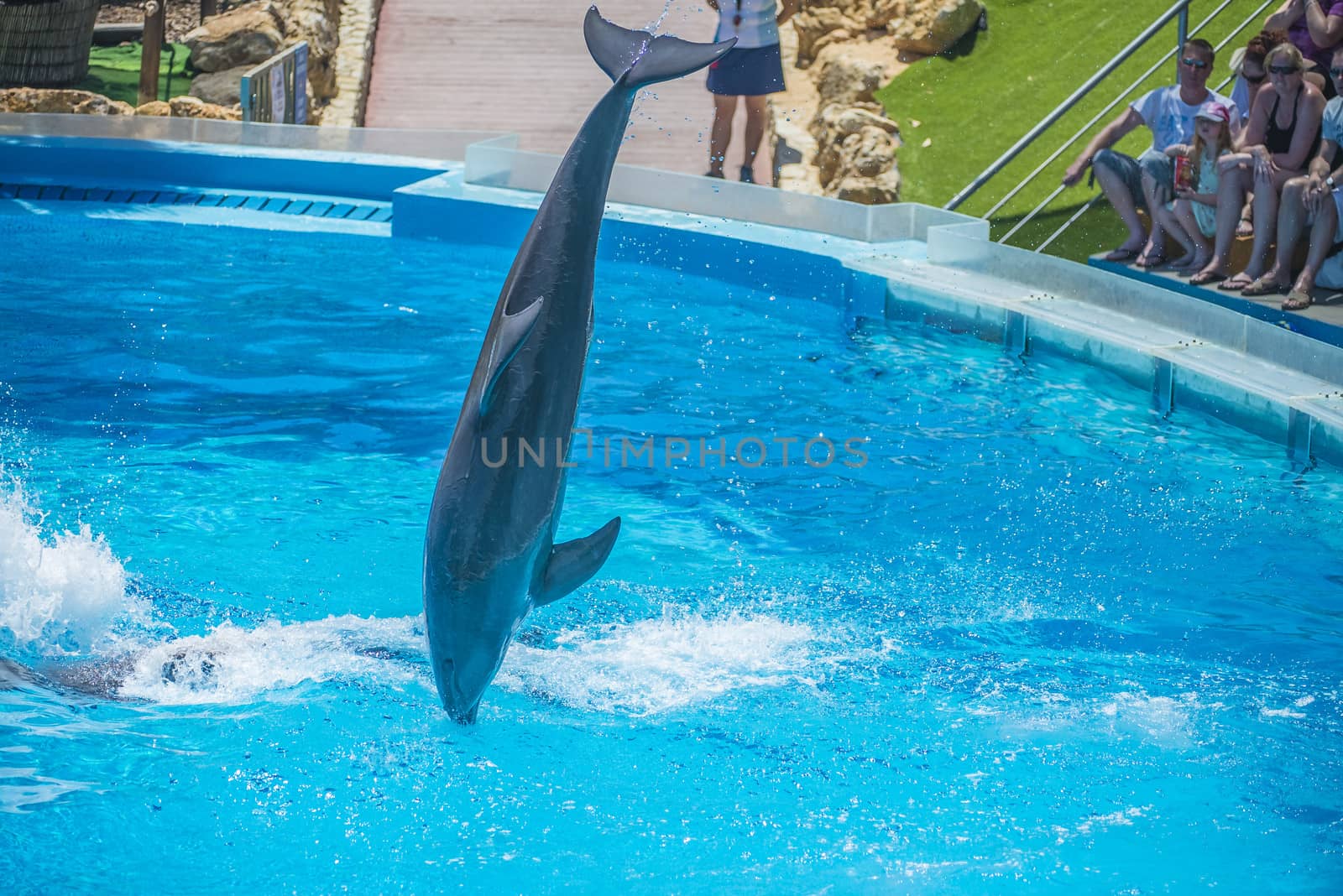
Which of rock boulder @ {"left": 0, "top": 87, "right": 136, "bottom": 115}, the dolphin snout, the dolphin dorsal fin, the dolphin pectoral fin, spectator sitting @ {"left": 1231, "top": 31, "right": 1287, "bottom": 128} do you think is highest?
spectator sitting @ {"left": 1231, "top": 31, "right": 1287, "bottom": 128}

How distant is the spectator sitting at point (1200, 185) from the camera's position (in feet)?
27.2

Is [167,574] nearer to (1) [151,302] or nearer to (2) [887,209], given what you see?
(1) [151,302]

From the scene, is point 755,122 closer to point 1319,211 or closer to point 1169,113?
point 1169,113

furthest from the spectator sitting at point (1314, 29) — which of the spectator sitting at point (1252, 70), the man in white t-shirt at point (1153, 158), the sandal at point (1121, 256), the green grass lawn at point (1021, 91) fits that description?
the green grass lawn at point (1021, 91)

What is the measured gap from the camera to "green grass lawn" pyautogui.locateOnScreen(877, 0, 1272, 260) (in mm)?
11742

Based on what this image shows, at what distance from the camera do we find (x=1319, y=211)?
7.54 meters

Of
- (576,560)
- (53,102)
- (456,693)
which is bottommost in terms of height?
(456,693)

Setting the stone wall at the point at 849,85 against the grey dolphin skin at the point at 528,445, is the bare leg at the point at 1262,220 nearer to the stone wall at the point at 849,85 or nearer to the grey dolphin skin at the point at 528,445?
the stone wall at the point at 849,85

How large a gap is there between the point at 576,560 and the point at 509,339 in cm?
64

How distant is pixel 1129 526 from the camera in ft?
19.7

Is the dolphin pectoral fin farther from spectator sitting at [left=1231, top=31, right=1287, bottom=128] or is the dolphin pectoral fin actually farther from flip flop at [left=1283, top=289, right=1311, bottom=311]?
spectator sitting at [left=1231, top=31, right=1287, bottom=128]

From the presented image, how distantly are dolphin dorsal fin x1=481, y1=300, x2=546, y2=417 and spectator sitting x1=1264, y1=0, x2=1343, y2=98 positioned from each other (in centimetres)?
645

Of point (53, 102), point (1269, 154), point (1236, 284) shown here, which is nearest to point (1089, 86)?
point (1269, 154)


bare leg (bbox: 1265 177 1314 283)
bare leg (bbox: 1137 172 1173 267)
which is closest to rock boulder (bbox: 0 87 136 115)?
bare leg (bbox: 1137 172 1173 267)
